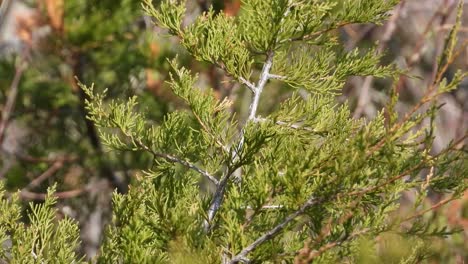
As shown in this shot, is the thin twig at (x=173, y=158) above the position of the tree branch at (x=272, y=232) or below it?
above

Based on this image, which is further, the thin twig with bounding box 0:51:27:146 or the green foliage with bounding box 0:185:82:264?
the thin twig with bounding box 0:51:27:146

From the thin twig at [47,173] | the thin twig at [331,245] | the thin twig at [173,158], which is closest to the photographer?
the thin twig at [331,245]

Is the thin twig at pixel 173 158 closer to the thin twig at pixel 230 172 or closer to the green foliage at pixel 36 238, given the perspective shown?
the thin twig at pixel 230 172

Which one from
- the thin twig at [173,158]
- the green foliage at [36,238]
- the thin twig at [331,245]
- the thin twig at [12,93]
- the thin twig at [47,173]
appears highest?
the thin twig at [12,93]

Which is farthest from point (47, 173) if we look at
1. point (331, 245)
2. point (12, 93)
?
point (331, 245)

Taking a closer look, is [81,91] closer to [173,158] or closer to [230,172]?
[173,158]

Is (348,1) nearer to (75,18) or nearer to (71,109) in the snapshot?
(75,18)

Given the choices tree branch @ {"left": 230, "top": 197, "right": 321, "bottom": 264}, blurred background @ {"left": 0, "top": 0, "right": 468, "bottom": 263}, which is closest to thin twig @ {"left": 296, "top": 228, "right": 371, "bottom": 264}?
tree branch @ {"left": 230, "top": 197, "right": 321, "bottom": 264}

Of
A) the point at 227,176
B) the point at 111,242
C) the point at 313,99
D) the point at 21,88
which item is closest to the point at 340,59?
the point at 313,99

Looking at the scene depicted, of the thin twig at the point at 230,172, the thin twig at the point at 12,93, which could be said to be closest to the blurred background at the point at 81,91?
the thin twig at the point at 12,93

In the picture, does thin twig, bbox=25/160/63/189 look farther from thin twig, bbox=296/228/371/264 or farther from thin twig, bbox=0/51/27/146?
thin twig, bbox=296/228/371/264

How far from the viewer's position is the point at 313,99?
1905 millimetres

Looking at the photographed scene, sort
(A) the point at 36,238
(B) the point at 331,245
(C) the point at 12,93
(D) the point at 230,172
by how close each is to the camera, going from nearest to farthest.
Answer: (B) the point at 331,245
(D) the point at 230,172
(A) the point at 36,238
(C) the point at 12,93

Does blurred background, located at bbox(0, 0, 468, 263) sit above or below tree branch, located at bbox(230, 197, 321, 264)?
above
